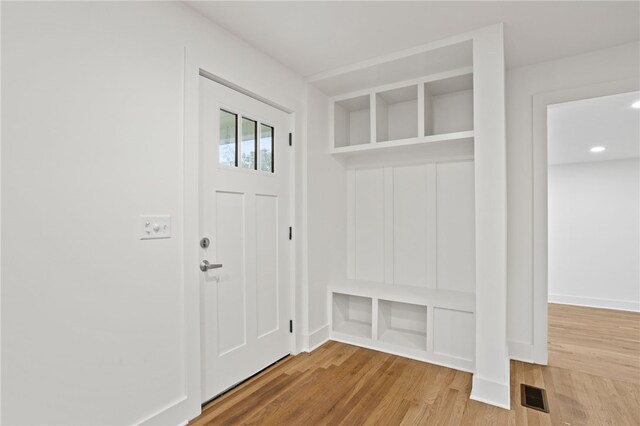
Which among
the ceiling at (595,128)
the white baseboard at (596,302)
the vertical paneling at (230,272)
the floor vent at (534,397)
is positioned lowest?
the white baseboard at (596,302)

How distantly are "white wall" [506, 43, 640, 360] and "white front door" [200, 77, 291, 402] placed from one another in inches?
75.9

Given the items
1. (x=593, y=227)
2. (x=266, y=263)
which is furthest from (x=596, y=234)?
(x=266, y=263)

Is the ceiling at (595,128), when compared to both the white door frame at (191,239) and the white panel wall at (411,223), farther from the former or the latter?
the white door frame at (191,239)

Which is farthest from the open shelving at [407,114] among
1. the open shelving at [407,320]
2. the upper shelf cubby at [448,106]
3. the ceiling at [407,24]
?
the open shelving at [407,320]

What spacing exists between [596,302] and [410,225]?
3.73 metres

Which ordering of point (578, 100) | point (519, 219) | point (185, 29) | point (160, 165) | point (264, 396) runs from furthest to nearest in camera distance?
point (519, 219)
point (578, 100)
point (264, 396)
point (185, 29)
point (160, 165)

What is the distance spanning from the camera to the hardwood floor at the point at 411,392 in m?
1.98

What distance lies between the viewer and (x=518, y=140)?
112 inches

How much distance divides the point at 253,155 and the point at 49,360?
66.0 inches

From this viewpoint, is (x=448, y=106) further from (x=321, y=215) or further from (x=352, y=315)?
(x=352, y=315)

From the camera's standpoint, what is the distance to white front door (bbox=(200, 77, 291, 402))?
2154 millimetres

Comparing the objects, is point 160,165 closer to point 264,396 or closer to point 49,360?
point 49,360

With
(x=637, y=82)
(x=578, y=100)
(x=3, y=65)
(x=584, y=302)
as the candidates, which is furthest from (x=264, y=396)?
(x=584, y=302)

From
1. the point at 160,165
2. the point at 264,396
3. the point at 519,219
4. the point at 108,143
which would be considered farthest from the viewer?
the point at 519,219
